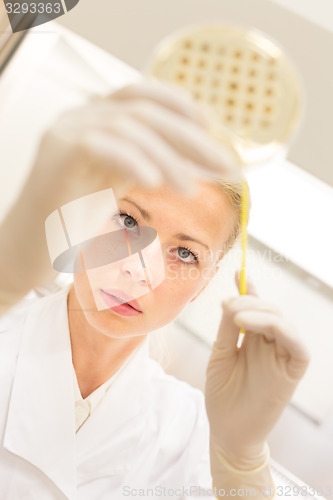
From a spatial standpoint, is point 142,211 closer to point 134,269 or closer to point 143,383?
point 134,269

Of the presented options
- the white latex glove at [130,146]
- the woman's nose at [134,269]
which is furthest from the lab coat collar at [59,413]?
the white latex glove at [130,146]

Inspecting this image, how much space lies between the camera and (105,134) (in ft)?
1.13

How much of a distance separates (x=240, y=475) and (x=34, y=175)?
39cm

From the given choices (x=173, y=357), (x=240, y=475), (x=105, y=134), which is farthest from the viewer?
(x=173, y=357)

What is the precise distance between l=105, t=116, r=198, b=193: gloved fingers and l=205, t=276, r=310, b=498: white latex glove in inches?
6.1

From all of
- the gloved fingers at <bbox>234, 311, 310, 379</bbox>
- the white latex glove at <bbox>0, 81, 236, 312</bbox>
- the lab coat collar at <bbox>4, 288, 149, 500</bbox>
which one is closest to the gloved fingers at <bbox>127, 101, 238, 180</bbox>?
the white latex glove at <bbox>0, 81, 236, 312</bbox>

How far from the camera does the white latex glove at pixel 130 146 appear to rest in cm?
33

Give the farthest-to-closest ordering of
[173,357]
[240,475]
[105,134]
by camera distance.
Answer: [173,357] → [240,475] → [105,134]

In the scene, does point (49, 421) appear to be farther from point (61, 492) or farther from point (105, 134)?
point (105, 134)

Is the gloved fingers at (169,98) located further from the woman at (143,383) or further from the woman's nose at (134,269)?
the woman's nose at (134,269)

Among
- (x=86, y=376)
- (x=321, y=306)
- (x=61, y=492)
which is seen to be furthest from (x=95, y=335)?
(x=321, y=306)

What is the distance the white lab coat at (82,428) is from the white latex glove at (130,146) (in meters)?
0.23

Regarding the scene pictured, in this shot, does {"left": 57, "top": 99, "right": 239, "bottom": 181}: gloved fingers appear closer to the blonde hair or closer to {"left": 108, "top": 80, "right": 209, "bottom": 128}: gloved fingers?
{"left": 108, "top": 80, "right": 209, "bottom": 128}: gloved fingers

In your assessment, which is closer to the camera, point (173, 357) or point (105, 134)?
point (105, 134)
